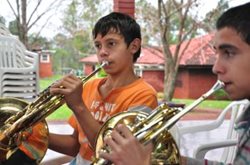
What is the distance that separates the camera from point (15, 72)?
5.71ft

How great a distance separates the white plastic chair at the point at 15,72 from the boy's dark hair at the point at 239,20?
1.18 m

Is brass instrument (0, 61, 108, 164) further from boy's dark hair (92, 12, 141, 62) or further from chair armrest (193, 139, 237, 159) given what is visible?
chair armrest (193, 139, 237, 159)

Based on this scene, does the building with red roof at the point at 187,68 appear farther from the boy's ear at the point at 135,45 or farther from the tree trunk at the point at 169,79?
the boy's ear at the point at 135,45

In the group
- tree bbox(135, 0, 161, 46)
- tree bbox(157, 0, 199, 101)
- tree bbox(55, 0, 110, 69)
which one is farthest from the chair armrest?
tree bbox(157, 0, 199, 101)

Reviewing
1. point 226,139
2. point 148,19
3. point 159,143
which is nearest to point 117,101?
point 159,143

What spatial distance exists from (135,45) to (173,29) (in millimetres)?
4380

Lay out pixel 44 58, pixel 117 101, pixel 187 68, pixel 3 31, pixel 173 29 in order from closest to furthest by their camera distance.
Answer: pixel 117 101 → pixel 3 31 → pixel 44 58 → pixel 173 29 → pixel 187 68

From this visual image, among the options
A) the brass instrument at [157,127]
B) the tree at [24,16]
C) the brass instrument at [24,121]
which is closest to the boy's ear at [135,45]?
the brass instrument at [24,121]

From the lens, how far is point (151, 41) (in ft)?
18.1

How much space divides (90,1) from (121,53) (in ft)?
11.9

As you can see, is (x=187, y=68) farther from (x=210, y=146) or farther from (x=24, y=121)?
(x=24, y=121)

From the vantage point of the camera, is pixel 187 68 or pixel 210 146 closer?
pixel 210 146

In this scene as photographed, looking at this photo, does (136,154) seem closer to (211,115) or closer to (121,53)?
(121,53)

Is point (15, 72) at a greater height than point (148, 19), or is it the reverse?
point (148, 19)
